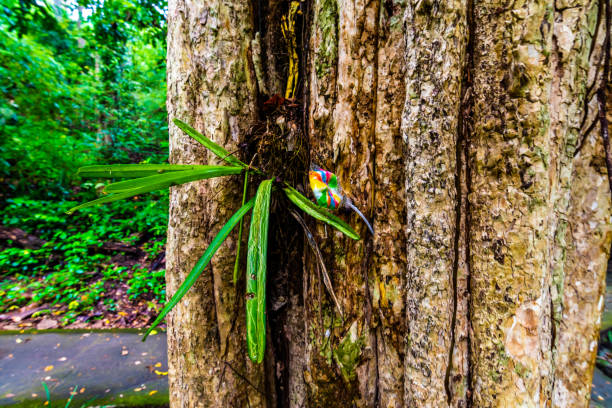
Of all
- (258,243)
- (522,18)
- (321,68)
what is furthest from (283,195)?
(522,18)

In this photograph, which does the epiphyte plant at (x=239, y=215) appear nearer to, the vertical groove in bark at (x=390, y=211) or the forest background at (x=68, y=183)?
the vertical groove in bark at (x=390, y=211)

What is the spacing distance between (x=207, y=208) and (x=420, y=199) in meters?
0.59

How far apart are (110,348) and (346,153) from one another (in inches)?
96.3

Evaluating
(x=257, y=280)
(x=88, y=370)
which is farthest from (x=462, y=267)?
(x=88, y=370)

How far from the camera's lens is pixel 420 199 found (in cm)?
58

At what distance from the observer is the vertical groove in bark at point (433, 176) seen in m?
Answer: 0.55

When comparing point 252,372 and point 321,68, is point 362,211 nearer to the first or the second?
point 321,68

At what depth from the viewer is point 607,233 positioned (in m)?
0.54

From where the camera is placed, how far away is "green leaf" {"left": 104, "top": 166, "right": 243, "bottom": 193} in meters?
0.58

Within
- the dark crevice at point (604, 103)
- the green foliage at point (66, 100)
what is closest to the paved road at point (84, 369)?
the dark crevice at point (604, 103)

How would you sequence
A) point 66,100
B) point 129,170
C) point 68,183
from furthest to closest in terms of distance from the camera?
point 68,183
point 66,100
point 129,170

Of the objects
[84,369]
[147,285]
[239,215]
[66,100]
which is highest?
[66,100]

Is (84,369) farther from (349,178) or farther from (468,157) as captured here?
(468,157)

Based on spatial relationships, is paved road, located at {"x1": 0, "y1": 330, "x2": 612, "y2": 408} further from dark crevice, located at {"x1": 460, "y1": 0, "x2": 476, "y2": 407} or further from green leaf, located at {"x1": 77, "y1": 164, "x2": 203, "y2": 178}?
dark crevice, located at {"x1": 460, "y1": 0, "x2": 476, "y2": 407}
